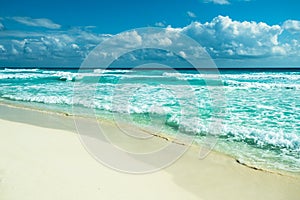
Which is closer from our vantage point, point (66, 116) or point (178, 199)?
point (178, 199)

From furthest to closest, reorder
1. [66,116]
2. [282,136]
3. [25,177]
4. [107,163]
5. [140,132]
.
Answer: [66,116] < [140,132] < [282,136] < [107,163] < [25,177]

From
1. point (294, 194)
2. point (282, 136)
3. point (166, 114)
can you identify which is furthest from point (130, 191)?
point (166, 114)

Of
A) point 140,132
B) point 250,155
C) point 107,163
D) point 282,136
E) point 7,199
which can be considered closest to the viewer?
point 7,199

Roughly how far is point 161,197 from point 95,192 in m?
0.88

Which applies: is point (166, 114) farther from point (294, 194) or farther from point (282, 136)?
point (294, 194)

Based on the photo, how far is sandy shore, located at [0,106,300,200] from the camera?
3986mm

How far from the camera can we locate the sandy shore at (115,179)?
3986 mm

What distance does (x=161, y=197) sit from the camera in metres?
3.99

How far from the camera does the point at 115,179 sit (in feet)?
14.4

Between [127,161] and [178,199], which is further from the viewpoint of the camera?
[127,161]

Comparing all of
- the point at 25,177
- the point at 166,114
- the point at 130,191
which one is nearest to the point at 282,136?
the point at 166,114

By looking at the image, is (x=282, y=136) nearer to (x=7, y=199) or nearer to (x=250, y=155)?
(x=250, y=155)

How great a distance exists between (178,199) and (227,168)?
5.27ft

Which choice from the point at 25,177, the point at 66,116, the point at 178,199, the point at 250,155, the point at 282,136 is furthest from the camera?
the point at 66,116
